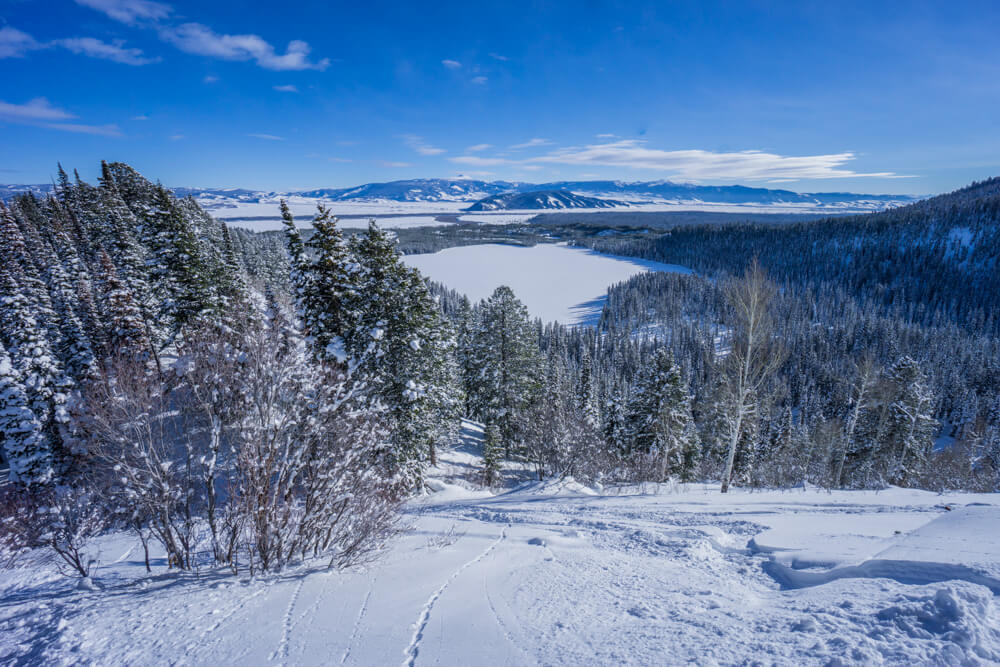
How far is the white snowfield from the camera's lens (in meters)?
4.94

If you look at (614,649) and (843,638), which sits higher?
(843,638)

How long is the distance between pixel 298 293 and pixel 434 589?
46.9ft

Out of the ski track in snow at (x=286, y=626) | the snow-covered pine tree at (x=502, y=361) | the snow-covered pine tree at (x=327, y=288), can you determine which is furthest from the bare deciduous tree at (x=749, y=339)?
the snow-covered pine tree at (x=502, y=361)

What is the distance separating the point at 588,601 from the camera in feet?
22.7

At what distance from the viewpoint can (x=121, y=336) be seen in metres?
25.3

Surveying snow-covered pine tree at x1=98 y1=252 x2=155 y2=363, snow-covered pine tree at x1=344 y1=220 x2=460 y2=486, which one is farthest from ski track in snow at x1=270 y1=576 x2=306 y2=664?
snow-covered pine tree at x1=98 y1=252 x2=155 y2=363

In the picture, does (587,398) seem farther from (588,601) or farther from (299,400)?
(588,601)

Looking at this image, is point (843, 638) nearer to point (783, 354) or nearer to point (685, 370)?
point (783, 354)

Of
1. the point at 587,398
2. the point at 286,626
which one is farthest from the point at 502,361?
the point at 286,626

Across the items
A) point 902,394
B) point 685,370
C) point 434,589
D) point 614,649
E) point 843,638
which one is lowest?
point 685,370

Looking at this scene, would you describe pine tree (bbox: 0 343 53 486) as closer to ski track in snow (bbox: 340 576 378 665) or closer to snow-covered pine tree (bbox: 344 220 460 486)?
snow-covered pine tree (bbox: 344 220 460 486)

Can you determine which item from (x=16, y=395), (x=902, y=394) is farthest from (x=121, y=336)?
(x=902, y=394)

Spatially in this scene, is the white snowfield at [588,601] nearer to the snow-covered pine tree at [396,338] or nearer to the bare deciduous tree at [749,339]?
the bare deciduous tree at [749,339]

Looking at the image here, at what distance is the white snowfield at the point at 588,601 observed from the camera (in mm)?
4941
